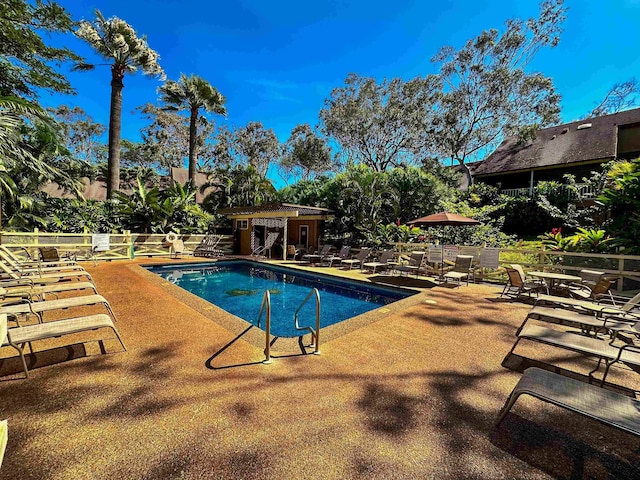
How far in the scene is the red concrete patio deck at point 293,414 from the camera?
2123 mm

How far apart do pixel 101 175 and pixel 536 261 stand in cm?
3273

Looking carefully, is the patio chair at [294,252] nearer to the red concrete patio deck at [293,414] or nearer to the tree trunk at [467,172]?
the red concrete patio deck at [293,414]

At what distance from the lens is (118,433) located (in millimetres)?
2389

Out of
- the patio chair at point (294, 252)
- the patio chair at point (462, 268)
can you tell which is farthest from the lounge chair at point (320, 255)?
the patio chair at point (462, 268)

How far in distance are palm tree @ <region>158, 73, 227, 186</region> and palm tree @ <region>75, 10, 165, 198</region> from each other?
2.20 m

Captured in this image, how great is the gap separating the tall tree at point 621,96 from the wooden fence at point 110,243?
1543 inches

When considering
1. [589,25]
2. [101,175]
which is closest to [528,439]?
[589,25]

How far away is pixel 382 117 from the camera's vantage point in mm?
22516

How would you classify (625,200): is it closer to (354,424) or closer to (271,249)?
(354,424)

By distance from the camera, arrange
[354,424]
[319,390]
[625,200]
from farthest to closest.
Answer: [625,200], [319,390], [354,424]

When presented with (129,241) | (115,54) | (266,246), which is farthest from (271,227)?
(115,54)

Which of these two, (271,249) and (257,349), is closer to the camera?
(257,349)

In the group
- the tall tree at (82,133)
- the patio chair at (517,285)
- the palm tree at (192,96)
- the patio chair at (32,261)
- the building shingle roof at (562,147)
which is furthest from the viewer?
the tall tree at (82,133)

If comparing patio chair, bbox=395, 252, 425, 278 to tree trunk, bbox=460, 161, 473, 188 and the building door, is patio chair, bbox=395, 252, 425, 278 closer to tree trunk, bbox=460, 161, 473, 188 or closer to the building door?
the building door
